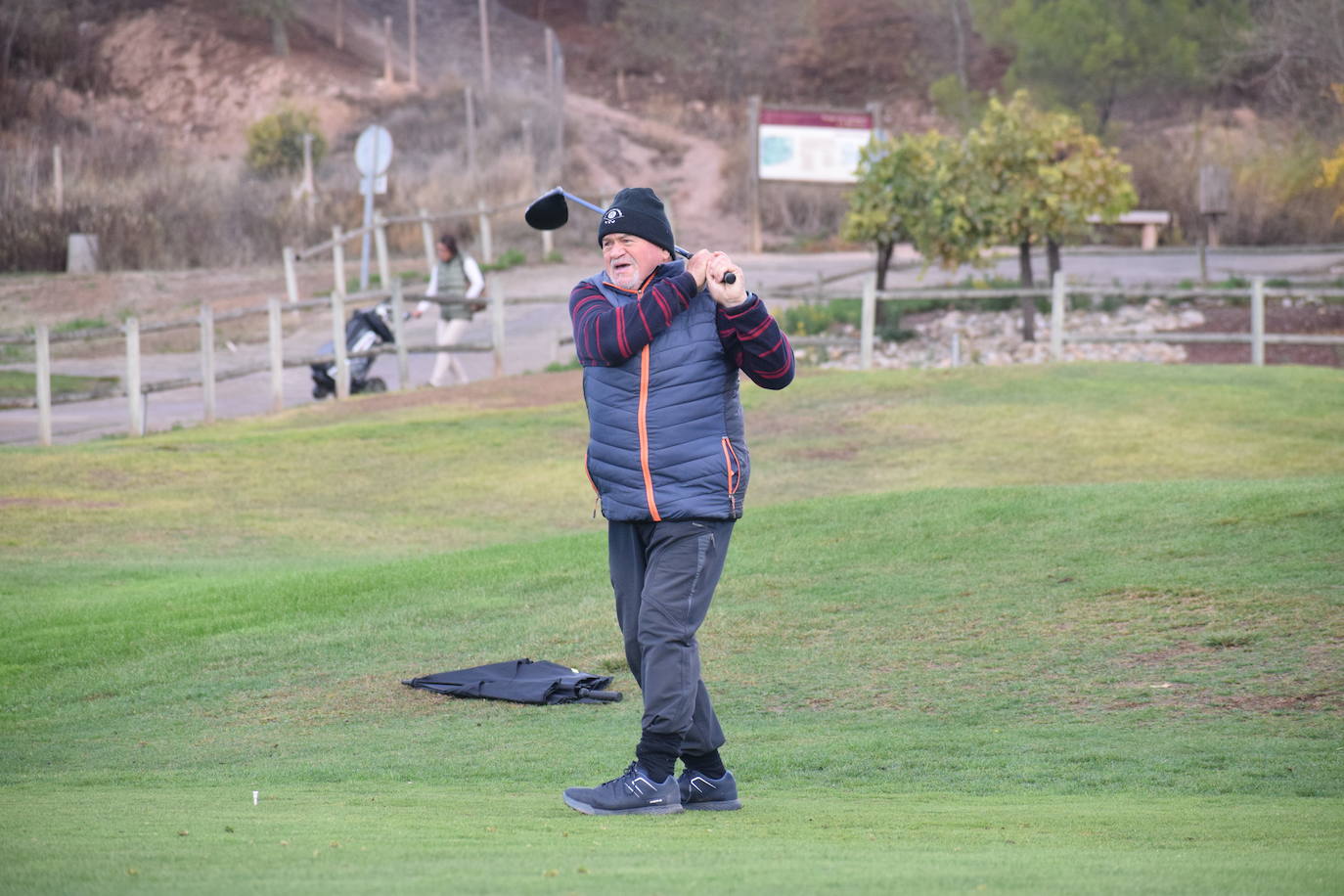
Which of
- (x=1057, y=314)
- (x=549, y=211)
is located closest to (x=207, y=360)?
(x=1057, y=314)

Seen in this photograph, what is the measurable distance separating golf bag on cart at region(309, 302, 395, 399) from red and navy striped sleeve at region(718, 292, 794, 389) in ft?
58.5

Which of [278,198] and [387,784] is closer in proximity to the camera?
[387,784]

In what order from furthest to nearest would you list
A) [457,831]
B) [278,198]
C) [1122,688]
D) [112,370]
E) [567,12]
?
[567,12]
[278,198]
[112,370]
[1122,688]
[457,831]

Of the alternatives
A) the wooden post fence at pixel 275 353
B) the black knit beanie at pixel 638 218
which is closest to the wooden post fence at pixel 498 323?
the wooden post fence at pixel 275 353

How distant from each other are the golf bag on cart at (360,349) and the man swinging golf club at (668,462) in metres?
17.8

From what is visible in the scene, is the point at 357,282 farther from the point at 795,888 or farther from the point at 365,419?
the point at 795,888

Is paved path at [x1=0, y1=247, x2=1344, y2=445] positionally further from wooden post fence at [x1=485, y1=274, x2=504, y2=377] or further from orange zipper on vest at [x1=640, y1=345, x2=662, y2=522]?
→ orange zipper on vest at [x1=640, y1=345, x2=662, y2=522]

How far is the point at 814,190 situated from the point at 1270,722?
40.9 metres

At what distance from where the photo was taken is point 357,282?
116 ft

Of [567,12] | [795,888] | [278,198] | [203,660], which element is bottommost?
[203,660]

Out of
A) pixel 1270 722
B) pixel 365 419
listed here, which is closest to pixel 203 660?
pixel 1270 722

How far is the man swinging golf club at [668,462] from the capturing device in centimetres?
509

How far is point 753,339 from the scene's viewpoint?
517 centimetres

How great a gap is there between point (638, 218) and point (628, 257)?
140mm
